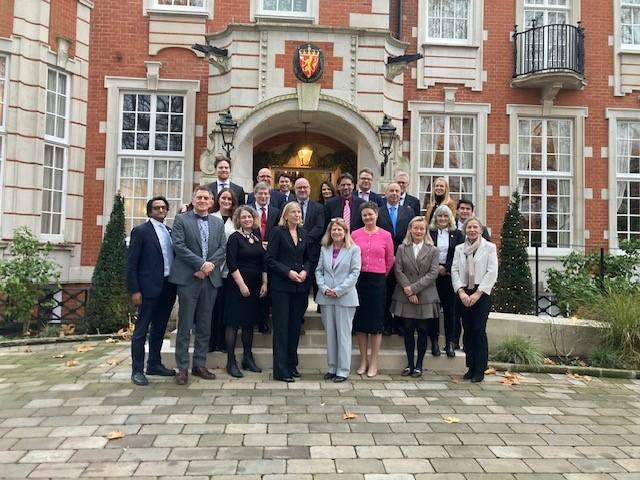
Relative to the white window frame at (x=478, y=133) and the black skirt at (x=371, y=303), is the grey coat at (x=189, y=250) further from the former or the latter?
the white window frame at (x=478, y=133)

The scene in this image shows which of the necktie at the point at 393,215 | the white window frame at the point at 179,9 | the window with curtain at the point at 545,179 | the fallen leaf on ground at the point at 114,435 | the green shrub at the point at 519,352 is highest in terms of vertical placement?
the white window frame at the point at 179,9

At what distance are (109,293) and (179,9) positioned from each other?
6072mm

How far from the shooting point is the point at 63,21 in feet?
33.9

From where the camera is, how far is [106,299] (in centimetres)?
879

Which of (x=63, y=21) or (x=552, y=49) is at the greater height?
(x=552, y=49)

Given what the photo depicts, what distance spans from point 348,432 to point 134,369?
258cm

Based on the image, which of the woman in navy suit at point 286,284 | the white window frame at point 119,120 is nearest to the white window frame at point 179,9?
the white window frame at point 119,120

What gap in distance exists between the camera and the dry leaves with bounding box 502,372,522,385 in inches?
234

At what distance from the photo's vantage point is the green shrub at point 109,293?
28.7 feet

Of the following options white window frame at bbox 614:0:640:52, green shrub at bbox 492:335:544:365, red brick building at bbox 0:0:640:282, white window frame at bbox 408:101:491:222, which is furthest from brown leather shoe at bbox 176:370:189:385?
white window frame at bbox 614:0:640:52

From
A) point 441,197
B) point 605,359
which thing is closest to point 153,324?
point 441,197

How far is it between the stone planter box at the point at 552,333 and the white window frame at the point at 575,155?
476 cm

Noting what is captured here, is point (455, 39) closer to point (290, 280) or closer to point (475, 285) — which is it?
point (475, 285)

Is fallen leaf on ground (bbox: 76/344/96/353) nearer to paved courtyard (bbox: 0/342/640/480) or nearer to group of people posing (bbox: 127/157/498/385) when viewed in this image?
paved courtyard (bbox: 0/342/640/480)
